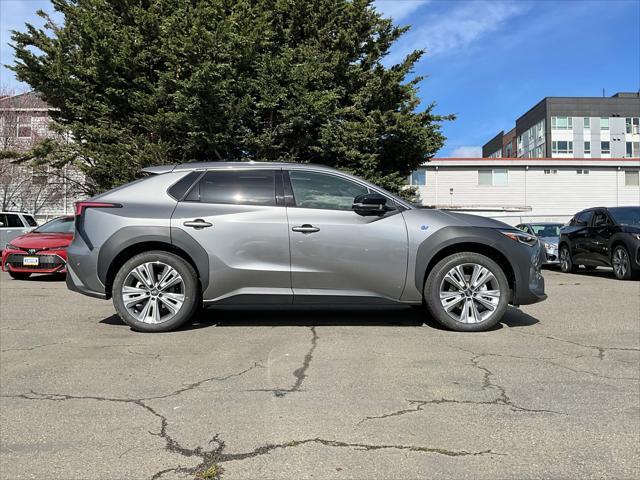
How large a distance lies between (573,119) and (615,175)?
40.9 m

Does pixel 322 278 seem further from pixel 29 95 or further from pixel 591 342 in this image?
pixel 29 95

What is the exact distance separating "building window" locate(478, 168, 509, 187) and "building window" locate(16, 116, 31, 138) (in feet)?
88.0

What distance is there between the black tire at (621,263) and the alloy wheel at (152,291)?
9.93 meters

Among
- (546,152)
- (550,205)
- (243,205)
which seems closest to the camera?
(243,205)

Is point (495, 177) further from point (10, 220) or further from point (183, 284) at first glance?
point (183, 284)

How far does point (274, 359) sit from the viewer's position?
15.5 ft

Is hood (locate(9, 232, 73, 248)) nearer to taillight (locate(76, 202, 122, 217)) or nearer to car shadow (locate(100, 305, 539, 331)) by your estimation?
car shadow (locate(100, 305, 539, 331))

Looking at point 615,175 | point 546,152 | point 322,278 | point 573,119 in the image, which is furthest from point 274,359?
point 573,119

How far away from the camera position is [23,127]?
30625 mm

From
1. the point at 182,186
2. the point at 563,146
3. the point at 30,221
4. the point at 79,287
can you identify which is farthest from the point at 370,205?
the point at 563,146

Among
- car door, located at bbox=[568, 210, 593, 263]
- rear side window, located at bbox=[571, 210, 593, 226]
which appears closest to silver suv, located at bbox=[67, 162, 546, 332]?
car door, located at bbox=[568, 210, 593, 263]

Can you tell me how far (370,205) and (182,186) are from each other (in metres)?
2.09

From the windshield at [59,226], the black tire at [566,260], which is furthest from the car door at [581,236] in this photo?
the windshield at [59,226]

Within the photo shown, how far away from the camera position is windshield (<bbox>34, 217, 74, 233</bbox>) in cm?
1265
